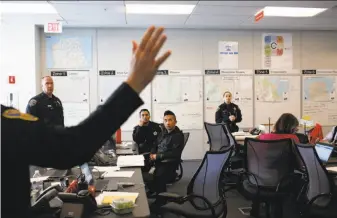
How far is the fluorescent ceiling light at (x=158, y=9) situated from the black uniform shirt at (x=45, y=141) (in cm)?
472

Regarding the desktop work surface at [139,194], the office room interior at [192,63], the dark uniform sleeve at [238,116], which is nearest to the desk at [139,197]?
the desktop work surface at [139,194]

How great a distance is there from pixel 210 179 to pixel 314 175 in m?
0.96

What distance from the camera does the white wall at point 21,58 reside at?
6.09 meters

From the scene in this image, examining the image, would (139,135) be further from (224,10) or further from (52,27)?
(52,27)

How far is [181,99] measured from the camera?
690 centimetres

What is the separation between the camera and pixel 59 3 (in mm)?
4816

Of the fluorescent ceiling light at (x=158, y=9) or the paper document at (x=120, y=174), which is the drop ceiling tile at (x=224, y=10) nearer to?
the fluorescent ceiling light at (x=158, y=9)

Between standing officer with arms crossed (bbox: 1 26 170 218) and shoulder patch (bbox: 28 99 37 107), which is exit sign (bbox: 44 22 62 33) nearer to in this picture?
shoulder patch (bbox: 28 99 37 107)

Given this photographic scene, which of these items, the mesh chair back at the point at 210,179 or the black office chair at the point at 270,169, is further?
the black office chair at the point at 270,169

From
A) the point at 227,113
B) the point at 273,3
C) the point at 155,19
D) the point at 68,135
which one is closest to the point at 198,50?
the point at 155,19

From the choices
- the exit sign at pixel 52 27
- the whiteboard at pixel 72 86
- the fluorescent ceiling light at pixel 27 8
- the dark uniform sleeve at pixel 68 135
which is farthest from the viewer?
the whiteboard at pixel 72 86

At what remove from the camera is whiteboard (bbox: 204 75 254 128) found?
22.8 ft

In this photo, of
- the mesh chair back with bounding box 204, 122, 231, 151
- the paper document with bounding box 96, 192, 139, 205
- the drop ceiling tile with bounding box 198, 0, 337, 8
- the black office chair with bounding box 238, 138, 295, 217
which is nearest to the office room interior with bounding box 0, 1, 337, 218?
the drop ceiling tile with bounding box 198, 0, 337, 8

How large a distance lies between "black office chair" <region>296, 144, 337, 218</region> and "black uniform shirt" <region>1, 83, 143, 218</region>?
2548mm
